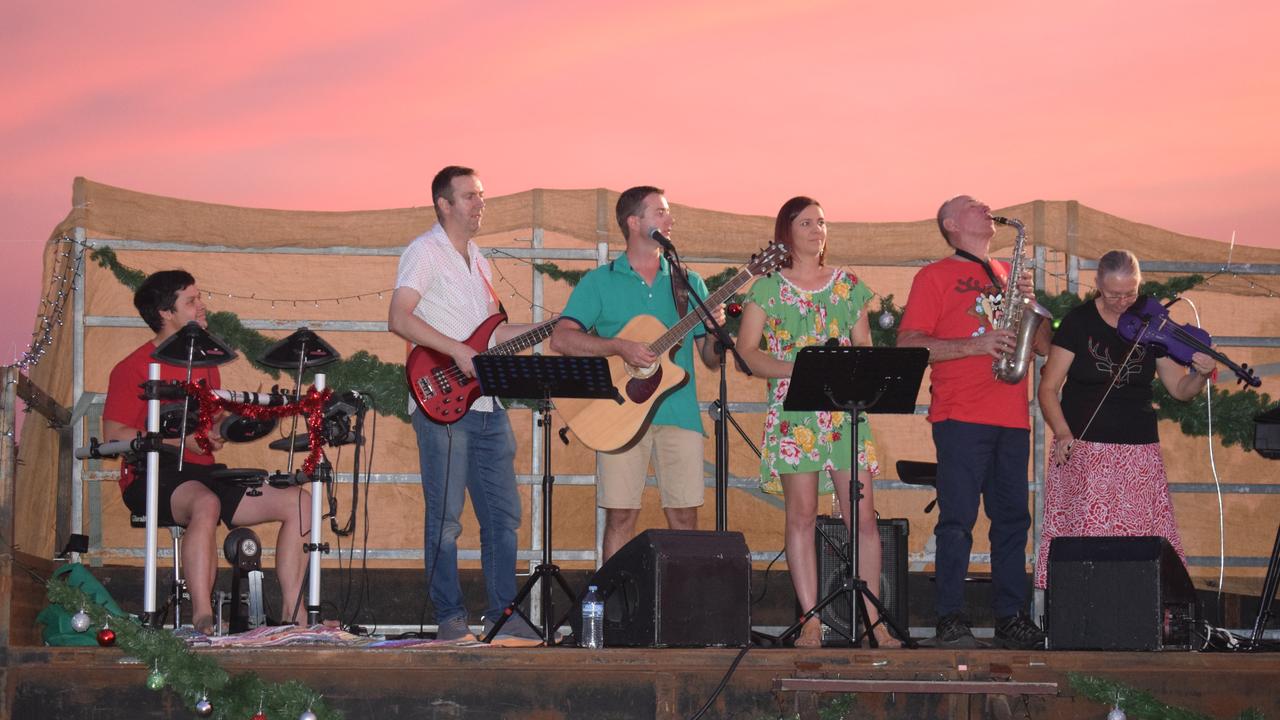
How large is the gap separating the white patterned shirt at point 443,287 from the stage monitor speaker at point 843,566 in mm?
1786

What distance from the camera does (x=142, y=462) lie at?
20.0 ft

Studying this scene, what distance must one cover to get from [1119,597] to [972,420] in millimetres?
975

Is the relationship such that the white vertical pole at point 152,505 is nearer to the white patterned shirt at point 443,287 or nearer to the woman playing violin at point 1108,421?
the white patterned shirt at point 443,287

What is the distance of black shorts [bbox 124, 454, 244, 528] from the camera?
6160mm

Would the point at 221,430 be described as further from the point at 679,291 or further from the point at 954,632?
the point at 954,632

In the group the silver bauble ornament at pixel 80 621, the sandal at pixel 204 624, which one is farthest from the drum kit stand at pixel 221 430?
the silver bauble ornament at pixel 80 621

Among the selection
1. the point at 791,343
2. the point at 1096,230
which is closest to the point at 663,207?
the point at 791,343

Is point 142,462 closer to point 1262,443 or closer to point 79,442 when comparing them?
point 79,442

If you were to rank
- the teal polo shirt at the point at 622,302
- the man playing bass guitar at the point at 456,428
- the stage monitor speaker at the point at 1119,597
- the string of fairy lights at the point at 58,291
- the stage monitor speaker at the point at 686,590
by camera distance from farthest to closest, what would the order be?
the string of fairy lights at the point at 58,291 → the teal polo shirt at the point at 622,302 → the man playing bass guitar at the point at 456,428 → the stage monitor speaker at the point at 1119,597 → the stage monitor speaker at the point at 686,590

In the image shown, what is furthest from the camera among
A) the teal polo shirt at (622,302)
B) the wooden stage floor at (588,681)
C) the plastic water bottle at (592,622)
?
the teal polo shirt at (622,302)

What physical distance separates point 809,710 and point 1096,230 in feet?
12.5

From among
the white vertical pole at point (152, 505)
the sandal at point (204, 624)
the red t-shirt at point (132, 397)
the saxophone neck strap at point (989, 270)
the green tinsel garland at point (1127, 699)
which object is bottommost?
the green tinsel garland at point (1127, 699)

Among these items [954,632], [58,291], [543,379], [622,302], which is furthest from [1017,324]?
[58,291]

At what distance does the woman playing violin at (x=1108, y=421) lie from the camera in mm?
6227
